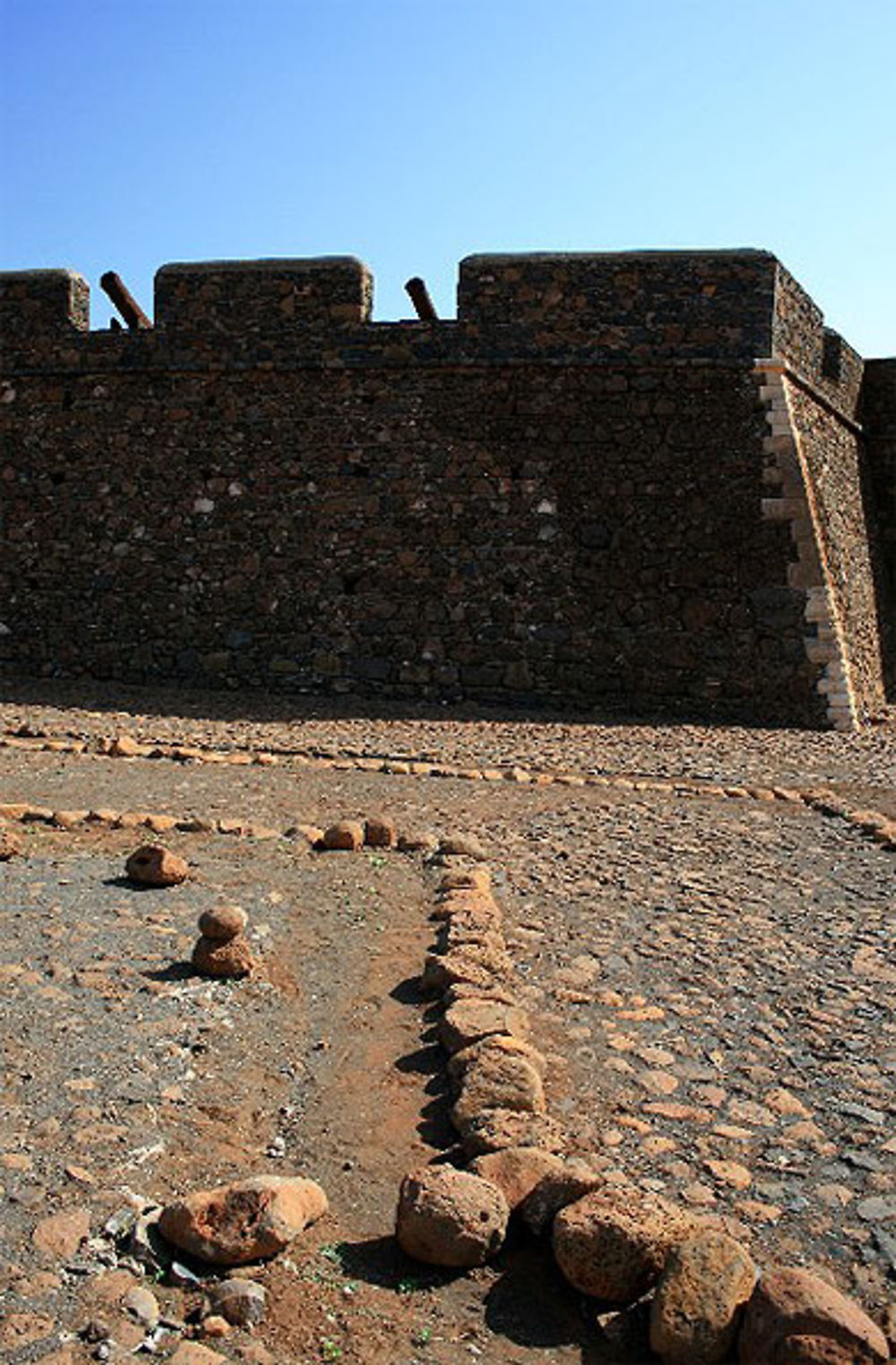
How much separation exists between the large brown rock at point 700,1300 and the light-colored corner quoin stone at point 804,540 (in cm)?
1007

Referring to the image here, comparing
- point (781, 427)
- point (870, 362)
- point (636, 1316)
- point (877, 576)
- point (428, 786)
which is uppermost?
point (870, 362)

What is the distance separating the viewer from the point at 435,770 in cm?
863

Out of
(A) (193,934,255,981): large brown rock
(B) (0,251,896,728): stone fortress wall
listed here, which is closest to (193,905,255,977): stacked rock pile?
(A) (193,934,255,981): large brown rock

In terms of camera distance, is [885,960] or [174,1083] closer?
[174,1083]

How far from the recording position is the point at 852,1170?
2967 millimetres

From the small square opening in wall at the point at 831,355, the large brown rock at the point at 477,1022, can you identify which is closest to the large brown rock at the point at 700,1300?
the large brown rock at the point at 477,1022

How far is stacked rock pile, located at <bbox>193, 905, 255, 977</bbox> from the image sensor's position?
13.4 ft

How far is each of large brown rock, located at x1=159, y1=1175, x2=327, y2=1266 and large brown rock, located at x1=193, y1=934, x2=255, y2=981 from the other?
5.01ft

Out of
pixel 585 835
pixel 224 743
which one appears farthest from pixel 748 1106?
pixel 224 743

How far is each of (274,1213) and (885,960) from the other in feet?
9.72

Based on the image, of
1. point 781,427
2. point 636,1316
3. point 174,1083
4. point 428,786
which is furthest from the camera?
point 781,427

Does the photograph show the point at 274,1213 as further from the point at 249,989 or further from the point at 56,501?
the point at 56,501

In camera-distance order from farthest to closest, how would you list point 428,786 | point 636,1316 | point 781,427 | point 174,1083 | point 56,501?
point 56,501 < point 781,427 < point 428,786 < point 174,1083 < point 636,1316

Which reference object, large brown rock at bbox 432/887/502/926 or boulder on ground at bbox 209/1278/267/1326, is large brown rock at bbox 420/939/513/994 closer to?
large brown rock at bbox 432/887/502/926
